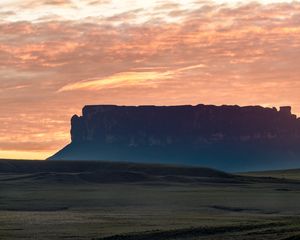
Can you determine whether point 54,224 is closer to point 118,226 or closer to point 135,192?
point 118,226

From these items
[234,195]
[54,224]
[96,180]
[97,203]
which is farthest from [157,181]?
[54,224]

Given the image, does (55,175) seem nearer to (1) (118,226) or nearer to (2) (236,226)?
(1) (118,226)

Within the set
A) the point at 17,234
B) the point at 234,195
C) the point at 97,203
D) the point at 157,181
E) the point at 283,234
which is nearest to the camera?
the point at 283,234

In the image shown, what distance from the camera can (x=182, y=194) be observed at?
121 m

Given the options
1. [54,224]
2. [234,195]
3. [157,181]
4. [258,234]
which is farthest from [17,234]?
[157,181]

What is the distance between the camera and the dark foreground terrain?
178ft

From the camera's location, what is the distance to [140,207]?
324 feet

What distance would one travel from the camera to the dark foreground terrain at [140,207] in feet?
178

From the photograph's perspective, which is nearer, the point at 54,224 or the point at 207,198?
the point at 54,224

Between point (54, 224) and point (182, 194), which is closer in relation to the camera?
point (54, 224)

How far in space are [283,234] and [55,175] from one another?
124 m

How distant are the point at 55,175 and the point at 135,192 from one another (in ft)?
138

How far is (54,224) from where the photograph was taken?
65.9 meters

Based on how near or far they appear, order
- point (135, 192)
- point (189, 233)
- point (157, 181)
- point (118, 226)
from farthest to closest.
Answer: point (157, 181)
point (135, 192)
point (118, 226)
point (189, 233)
